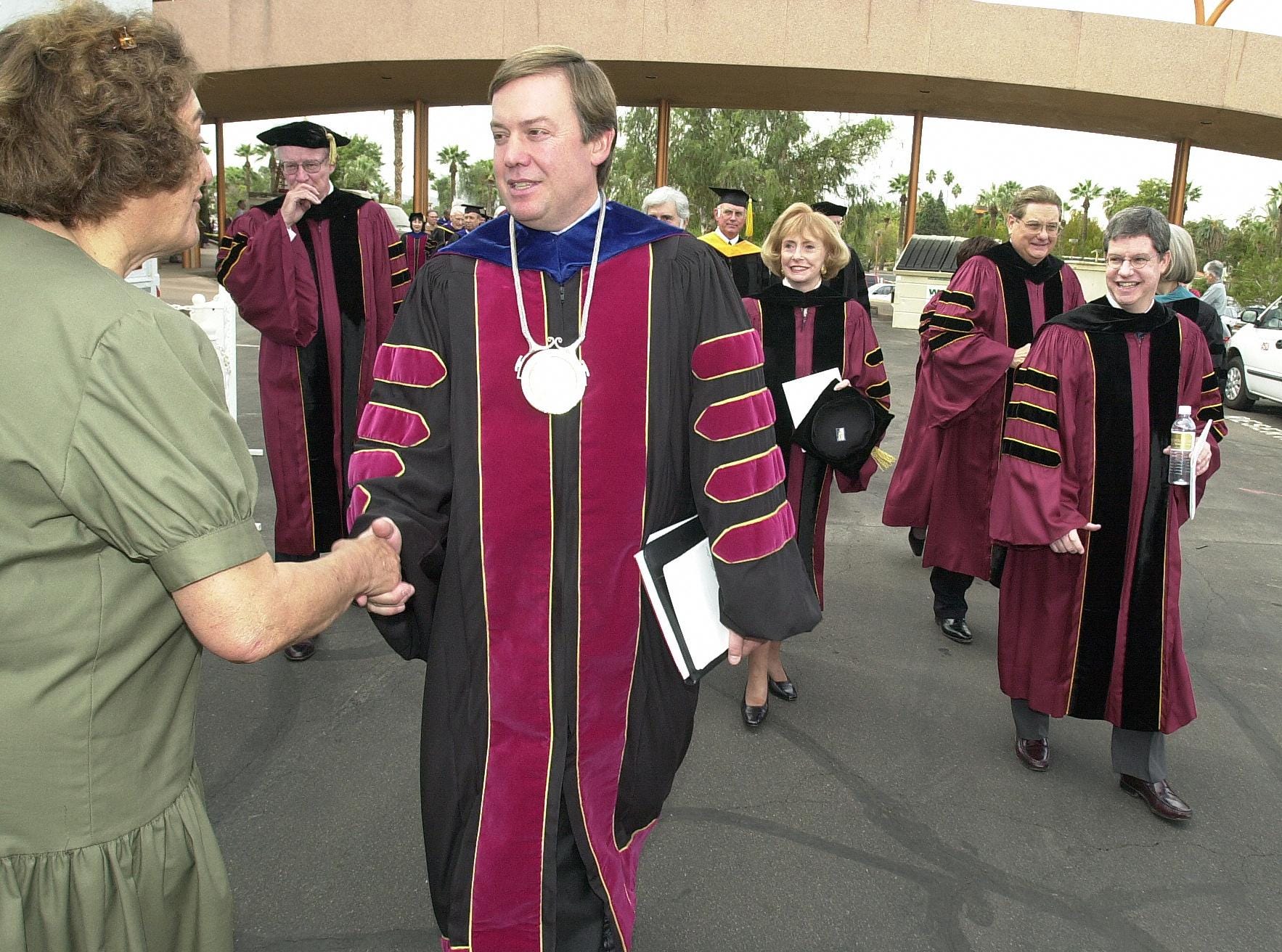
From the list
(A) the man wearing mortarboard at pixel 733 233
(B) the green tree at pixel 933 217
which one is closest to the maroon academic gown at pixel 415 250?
(A) the man wearing mortarboard at pixel 733 233

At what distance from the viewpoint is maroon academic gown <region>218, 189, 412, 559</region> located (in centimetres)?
457

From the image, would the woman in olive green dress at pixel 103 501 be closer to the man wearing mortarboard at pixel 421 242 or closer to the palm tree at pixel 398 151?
the man wearing mortarboard at pixel 421 242

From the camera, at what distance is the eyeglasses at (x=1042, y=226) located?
498cm

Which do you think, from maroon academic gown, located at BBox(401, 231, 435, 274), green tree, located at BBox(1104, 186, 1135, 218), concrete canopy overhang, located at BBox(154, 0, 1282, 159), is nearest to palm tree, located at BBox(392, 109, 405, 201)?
concrete canopy overhang, located at BBox(154, 0, 1282, 159)

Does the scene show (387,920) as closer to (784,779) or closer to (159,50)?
(784,779)

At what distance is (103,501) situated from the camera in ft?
4.06

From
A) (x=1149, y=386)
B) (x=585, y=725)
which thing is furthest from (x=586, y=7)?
(x=585, y=725)

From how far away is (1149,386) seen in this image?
3.50m

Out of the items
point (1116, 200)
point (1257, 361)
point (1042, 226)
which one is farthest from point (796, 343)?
point (1116, 200)

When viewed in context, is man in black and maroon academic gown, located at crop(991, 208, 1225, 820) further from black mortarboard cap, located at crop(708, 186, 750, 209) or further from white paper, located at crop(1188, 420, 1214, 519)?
black mortarboard cap, located at crop(708, 186, 750, 209)

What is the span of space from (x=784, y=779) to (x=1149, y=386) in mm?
1881

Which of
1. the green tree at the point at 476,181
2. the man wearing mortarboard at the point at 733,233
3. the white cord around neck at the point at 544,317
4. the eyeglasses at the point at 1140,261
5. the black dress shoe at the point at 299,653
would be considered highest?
the green tree at the point at 476,181

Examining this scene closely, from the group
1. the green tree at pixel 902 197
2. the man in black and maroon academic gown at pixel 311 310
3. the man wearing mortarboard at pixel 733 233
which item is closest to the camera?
the man in black and maroon academic gown at pixel 311 310

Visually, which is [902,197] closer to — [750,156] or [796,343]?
[750,156]
